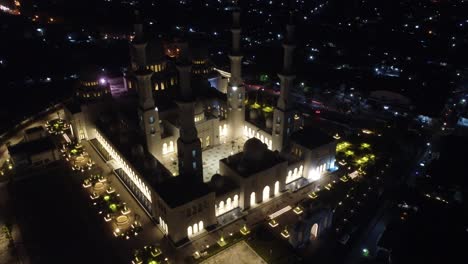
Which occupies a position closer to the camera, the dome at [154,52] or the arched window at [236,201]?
the arched window at [236,201]

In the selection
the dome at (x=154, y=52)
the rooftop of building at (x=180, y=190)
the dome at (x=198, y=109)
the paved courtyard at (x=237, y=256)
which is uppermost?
the dome at (x=154, y=52)

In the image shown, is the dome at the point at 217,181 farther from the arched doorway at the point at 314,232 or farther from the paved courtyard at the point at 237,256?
the arched doorway at the point at 314,232

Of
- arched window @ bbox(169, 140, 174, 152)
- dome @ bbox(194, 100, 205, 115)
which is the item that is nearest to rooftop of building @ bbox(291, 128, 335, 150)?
dome @ bbox(194, 100, 205, 115)

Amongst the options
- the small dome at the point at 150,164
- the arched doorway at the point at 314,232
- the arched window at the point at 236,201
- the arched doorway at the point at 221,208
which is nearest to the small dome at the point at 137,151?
the small dome at the point at 150,164

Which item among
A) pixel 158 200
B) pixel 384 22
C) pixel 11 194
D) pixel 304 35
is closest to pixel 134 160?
pixel 158 200

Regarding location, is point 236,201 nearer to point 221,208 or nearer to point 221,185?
point 221,208

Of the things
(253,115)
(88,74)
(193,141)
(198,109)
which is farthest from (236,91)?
(88,74)

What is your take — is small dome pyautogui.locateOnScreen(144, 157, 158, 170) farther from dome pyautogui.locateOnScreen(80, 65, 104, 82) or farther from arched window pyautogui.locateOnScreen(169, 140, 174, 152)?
dome pyautogui.locateOnScreen(80, 65, 104, 82)
